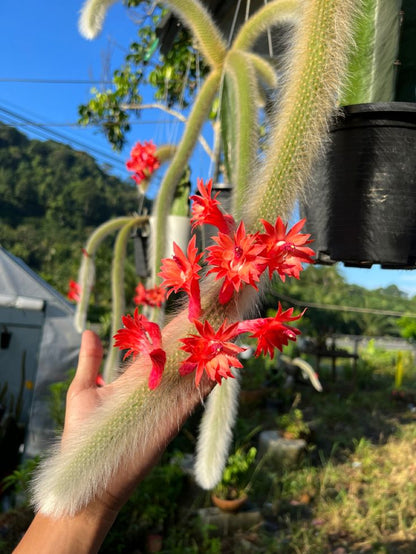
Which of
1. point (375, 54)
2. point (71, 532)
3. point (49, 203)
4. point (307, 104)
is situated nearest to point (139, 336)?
point (71, 532)

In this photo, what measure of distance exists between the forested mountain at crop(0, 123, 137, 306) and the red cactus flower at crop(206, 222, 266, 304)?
18.4 m

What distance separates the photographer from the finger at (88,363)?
0.53 m

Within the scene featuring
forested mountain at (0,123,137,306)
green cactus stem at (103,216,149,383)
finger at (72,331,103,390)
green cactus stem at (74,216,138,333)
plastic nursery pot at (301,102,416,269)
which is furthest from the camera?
forested mountain at (0,123,137,306)

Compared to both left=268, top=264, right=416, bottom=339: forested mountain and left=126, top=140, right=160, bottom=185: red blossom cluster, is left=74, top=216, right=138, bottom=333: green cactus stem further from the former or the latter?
left=268, top=264, right=416, bottom=339: forested mountain

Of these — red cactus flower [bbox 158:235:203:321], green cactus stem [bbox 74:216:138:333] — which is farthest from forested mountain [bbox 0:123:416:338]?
red cactus flower [bbox 158:235:203:321]

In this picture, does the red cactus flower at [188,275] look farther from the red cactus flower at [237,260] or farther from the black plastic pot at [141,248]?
the black plastic pot at [141,248]

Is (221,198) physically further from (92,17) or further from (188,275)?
(188,275)

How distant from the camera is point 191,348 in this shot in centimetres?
41

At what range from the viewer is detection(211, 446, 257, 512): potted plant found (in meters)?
2.32

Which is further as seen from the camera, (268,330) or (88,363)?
(88,363)

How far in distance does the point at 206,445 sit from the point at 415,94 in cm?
70

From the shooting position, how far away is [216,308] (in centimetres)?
44

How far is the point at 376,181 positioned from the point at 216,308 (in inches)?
14.1

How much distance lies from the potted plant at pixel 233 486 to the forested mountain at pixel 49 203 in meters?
16.5
